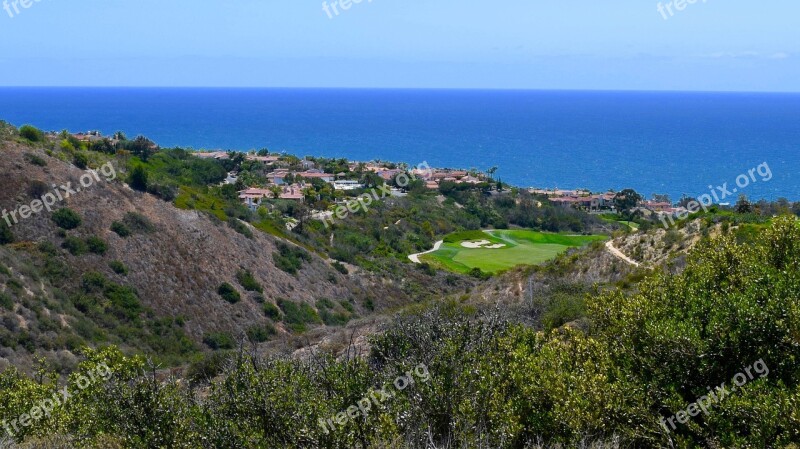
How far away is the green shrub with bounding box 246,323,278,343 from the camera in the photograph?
102ft

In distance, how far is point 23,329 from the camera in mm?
24797

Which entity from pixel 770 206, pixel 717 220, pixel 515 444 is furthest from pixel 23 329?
pixel 770 206

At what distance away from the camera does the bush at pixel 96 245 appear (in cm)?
3328

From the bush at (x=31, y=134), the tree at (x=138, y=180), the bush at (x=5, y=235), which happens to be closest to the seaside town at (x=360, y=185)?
the tree at (x=138, y=180)

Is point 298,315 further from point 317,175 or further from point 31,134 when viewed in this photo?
point 317,175

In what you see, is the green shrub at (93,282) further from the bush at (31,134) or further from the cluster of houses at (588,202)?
the cluster of houses at (588,202)

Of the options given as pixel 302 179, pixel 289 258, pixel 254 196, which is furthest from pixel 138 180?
pixel 302 179

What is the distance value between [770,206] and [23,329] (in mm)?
36658

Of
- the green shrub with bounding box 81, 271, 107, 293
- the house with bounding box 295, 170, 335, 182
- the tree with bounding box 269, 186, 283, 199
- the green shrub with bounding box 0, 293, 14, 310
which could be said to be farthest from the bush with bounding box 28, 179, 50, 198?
the house with bounding box 295, 170, 335, 182

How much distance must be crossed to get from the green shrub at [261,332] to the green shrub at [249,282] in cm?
348

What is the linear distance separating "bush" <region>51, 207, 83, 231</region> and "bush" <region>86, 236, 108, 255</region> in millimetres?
1322

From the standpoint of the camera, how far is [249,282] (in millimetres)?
36500

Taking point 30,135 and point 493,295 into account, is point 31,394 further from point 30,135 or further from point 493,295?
point 30,135

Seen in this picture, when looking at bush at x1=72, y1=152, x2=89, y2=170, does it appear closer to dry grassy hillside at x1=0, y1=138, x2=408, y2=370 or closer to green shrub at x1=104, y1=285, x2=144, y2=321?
dry grassy hillside at x1=0, y1=138, x2=408, y2=370
